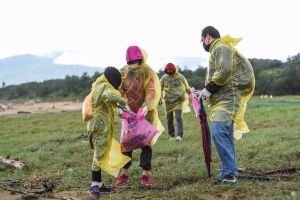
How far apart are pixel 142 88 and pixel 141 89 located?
21mm

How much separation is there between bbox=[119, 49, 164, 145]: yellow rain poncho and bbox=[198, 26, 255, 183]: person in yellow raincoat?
0.88 metres

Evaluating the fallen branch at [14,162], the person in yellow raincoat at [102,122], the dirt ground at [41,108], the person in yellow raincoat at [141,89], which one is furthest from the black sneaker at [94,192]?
the dirt ground at [41,108]

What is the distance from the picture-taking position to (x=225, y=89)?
21.7ft

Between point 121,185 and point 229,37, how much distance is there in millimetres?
2553

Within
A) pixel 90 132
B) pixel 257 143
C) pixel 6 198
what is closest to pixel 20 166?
pixel 6 198

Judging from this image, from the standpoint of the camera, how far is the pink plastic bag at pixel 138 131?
7.11m

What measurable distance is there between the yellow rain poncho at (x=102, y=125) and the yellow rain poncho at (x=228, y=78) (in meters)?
1.21

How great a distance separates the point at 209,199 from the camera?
228 inches

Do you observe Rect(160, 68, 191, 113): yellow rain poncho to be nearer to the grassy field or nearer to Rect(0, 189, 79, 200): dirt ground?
the grassy field

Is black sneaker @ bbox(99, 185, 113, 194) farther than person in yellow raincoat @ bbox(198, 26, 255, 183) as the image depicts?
Yes

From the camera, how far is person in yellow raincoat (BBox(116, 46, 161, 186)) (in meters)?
7.29

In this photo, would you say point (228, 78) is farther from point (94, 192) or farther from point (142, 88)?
point (94, 192)

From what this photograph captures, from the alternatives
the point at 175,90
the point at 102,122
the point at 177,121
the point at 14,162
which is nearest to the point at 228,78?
the point at 102,122

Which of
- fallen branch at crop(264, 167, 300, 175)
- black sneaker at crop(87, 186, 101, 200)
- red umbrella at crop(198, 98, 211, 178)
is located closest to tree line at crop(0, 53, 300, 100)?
red umbrella at crop(198, 98, 211, 178)
